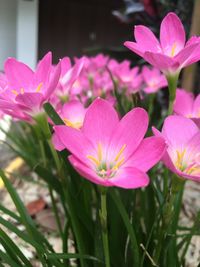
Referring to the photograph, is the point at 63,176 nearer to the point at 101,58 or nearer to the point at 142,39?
the point at 142,39

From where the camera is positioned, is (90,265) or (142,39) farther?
(90,265)

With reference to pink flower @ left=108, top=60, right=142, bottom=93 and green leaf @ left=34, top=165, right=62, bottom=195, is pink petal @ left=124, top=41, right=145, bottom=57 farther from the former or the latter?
pink flower @ left=108, top=60, right=142, bottom=93

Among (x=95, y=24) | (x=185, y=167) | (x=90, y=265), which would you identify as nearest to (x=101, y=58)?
(x=90, y=265)

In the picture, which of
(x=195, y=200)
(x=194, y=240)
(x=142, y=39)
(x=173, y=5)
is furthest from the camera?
(x=173, y=5)

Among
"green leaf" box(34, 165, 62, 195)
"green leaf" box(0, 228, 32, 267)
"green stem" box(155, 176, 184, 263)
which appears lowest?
"green leaf" box(0, 228, 32, 267)

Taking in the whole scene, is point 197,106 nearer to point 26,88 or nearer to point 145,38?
point 145,38

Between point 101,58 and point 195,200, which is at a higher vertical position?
point 101,58

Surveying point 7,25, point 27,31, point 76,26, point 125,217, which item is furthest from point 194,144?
point 76,26

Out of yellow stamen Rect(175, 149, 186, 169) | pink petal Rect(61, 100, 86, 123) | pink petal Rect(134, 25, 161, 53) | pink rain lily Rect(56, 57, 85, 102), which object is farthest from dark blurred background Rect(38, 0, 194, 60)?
yellow stamen Rect(175, 149, 186, 169)
